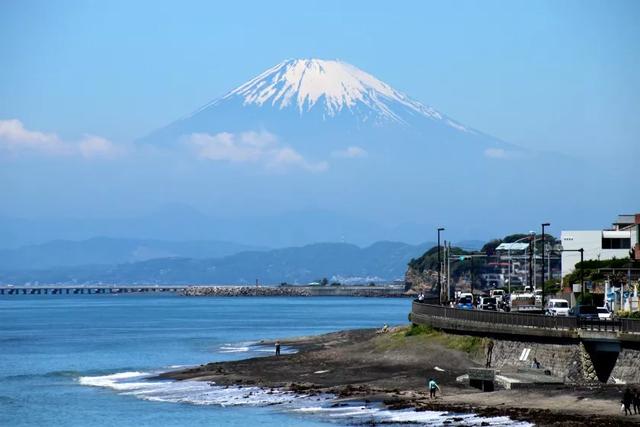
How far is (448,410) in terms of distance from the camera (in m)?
53.9

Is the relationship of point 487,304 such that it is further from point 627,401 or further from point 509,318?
point 627,401

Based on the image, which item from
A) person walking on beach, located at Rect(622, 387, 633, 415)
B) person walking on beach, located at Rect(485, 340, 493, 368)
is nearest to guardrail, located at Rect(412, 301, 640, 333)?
person walking on beach, located at Rect(485, 340, 493, 368)

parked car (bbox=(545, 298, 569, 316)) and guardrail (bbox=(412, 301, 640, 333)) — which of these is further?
parked car (bbox=(545, 298, 569, 316))

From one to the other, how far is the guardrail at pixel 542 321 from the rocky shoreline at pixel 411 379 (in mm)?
1315

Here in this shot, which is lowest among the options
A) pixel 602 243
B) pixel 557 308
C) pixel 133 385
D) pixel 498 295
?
pixel 133 385

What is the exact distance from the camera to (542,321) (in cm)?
6456

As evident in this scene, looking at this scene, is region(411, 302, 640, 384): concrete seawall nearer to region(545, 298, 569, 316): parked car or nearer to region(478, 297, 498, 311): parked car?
region(545, 298, 569, 316): parked car

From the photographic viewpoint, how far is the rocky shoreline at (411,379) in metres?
51.1

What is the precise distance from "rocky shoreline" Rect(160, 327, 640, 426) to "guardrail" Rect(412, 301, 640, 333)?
1.31 meters

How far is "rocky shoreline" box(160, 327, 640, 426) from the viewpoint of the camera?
2010 inches

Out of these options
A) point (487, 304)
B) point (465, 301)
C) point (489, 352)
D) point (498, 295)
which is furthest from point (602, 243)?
point (489, 352)

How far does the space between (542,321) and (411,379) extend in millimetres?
6968

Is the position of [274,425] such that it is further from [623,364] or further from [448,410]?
[623,364]

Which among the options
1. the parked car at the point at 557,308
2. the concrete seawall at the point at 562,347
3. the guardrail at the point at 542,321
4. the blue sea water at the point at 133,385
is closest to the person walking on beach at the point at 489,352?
the concrete seawall at the point at 562,347
